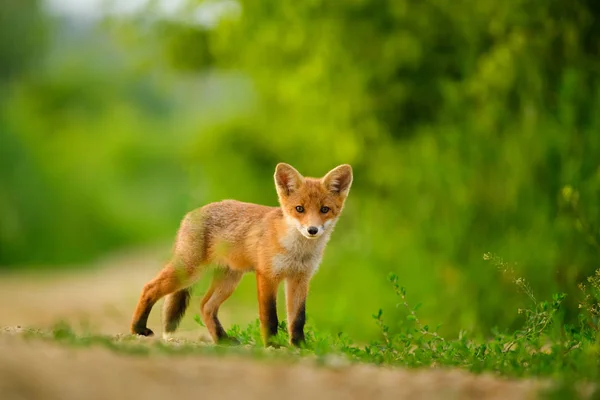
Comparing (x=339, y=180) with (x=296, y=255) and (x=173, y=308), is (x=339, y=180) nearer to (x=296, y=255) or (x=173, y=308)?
(x=296, y=255)

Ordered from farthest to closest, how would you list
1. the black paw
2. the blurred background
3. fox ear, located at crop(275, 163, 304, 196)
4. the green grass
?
the blurred background, the black paw, fox ear, located at crop(275, 163, 304, 196), the green grass

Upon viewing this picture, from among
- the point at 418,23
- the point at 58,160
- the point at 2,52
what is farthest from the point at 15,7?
the point at 418,23

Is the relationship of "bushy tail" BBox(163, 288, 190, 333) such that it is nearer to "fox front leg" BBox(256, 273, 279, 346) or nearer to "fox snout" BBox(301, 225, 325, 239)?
"fox front leg" BBox(256, 273, 279, 346)

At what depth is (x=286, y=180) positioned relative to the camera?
5.83 m

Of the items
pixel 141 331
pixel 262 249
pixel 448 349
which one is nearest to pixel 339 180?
pixel 262 249

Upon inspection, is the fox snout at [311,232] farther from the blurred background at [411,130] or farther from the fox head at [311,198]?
the blurred background at [411,130]

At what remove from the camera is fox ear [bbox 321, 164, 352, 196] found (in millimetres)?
5812

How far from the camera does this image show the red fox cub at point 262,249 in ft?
18.0

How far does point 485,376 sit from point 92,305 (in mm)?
9599

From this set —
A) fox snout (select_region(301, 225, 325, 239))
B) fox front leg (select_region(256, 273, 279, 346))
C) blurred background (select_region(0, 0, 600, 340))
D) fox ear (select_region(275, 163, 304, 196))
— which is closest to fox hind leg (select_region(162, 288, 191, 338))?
fox front leg (select_region(256, 273, 279, 346))

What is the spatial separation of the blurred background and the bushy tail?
166 centimetres

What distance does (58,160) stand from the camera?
17969mm

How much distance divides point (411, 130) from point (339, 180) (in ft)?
15.7

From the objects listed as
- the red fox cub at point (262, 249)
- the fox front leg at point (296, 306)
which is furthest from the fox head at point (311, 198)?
the fox front leg at point (296, 306)
